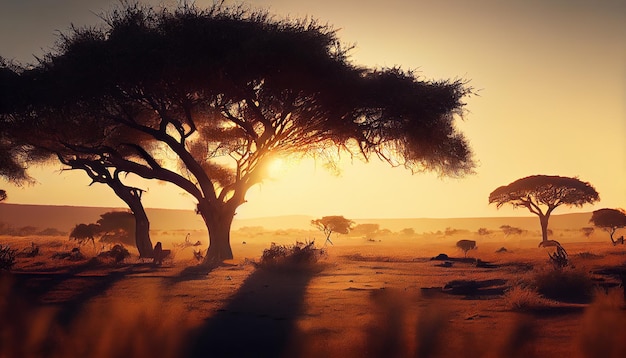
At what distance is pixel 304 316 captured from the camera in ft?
41.8

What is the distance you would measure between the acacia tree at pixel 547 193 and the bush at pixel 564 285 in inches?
1401

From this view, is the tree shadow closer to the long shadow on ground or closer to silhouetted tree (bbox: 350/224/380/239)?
the long shadow on ground

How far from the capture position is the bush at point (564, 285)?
50.5ft

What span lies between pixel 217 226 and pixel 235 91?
6.68 metres

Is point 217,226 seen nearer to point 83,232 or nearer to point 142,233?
point 142,233

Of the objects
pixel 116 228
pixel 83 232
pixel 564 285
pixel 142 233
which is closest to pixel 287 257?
pixel 142 233

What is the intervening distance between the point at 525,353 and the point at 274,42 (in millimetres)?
16044

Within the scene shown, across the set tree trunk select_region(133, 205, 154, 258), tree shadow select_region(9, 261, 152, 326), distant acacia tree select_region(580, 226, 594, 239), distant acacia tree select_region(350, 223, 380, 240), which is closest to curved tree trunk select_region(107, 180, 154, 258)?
tree trunk select_region(133, 205, 154, 258)

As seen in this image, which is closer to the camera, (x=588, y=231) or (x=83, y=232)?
(x=83, y=232)

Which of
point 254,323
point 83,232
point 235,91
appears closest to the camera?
point 254,323

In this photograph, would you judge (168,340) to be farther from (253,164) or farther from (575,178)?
(575,178)

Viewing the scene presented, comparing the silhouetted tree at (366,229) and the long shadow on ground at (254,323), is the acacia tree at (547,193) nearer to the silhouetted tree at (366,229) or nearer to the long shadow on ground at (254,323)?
the long shadow on ground at (254,323)

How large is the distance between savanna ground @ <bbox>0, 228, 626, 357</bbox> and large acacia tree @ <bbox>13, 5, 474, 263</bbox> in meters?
6.28

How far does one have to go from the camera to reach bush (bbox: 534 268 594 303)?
15393mm
